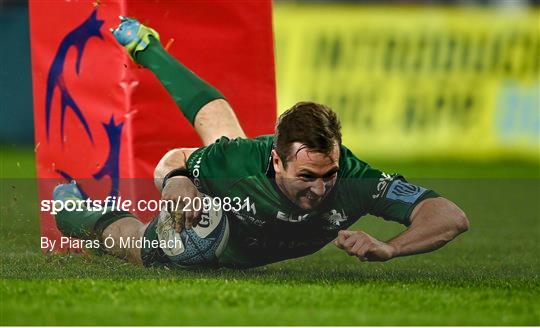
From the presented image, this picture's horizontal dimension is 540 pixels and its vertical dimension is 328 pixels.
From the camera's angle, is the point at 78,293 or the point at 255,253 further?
the point at 255,253

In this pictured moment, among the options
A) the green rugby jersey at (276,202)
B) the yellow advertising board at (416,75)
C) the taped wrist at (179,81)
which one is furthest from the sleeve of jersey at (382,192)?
the yellow advertising board at (416,75)

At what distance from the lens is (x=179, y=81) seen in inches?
285

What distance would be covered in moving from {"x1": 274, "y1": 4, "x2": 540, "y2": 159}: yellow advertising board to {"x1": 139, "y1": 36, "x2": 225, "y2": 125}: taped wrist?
9835 millimetres

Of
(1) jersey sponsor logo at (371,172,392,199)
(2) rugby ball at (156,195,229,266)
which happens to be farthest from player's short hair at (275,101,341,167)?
(2) rugby ball at (156,195,229,266)

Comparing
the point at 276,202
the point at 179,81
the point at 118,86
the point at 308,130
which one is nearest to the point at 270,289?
the point at 276,202

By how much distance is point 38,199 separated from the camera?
25.9 ft

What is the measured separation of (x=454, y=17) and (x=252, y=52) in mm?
10146

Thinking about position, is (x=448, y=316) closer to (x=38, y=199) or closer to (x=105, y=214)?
(x=105, y=214)

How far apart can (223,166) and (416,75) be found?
1126 cm

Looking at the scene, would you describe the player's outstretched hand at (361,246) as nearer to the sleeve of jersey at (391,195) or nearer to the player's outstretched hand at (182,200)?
the sleeve of jersey at (391,195)

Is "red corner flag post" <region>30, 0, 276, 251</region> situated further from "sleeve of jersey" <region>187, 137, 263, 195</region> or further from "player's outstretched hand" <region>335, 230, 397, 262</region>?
"player's outstretched hand" <region>335, 230, 397, 262</region>

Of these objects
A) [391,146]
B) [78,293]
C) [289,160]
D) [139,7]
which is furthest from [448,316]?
[391,146]

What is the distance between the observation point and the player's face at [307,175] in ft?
19.8

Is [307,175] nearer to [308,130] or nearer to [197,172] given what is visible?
[308,130]
